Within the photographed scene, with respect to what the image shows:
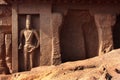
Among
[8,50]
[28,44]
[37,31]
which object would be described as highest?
[37,31]

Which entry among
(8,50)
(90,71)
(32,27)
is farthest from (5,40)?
(90,71)

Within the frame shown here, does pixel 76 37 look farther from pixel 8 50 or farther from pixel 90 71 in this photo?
pixel 90 71

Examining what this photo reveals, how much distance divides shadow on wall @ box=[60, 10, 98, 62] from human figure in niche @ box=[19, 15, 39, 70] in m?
1.09

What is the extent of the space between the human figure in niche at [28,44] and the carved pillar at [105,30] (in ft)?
7.10

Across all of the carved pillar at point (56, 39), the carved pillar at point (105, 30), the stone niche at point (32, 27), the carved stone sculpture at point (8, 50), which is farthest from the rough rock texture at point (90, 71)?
the carved pillar at point (105, 30)

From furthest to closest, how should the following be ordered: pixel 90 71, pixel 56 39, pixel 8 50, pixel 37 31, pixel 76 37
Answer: pixel 76 37
pixel 8 50
pixel 37 31
pixel 56 39
pixel 90 71

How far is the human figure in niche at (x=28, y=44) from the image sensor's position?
42.9 ft

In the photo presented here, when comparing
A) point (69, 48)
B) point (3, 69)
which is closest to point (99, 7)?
point (69, 48)

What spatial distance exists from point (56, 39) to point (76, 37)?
90cm

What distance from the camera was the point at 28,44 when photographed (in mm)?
13094

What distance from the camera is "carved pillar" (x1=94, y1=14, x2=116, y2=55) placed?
13.2 m

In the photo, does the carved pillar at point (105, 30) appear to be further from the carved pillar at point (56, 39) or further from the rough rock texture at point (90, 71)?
the rough rock texture at point (90, 71)

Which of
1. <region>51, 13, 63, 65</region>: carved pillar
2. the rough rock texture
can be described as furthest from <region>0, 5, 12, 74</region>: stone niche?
the rough rock texture

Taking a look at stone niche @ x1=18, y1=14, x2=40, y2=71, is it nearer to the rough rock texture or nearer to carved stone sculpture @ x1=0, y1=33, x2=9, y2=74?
carved stone sculpture @ x1=0, y1=33, x2=9, y2=74
